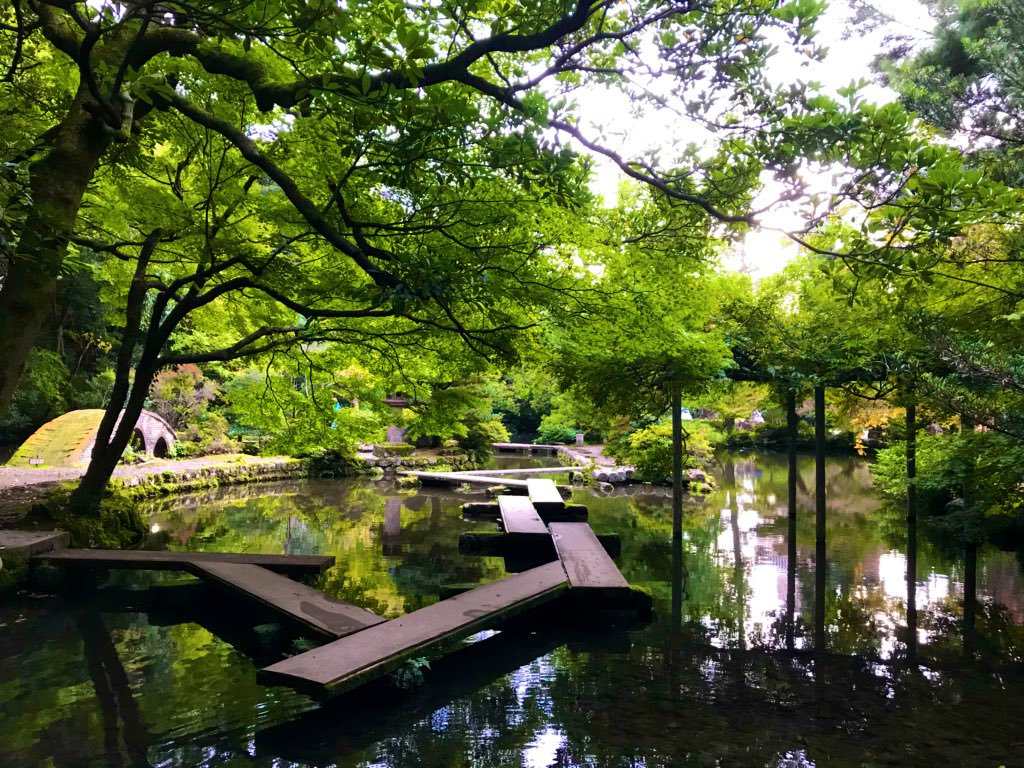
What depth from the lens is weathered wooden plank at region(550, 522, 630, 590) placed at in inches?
278

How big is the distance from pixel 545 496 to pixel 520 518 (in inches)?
84.2

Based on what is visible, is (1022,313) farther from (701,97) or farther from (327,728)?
(327,728)

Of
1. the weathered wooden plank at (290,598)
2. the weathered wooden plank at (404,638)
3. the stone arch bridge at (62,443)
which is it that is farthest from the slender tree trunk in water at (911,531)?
the stone arch bridge at (62,443)

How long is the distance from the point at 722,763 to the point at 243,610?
17.3ft

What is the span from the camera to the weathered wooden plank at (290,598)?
544 centimetres

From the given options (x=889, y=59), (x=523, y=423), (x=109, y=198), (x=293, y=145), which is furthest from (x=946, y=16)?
(x=523, y=423)

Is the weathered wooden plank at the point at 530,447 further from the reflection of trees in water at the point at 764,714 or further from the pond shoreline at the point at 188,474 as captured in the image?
the reflection of trees in water at the point at 764,714

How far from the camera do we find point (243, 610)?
709cm

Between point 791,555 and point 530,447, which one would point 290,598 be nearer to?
point 791,555

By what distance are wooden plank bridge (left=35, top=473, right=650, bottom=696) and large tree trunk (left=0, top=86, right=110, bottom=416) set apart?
248cm

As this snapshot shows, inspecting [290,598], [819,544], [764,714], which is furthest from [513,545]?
[764,714]

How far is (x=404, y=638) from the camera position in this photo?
5.02 metres

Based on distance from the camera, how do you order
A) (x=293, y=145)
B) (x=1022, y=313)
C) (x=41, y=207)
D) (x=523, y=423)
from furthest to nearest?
(x=523, y=423)
(x=293, y=145)
(x=1022, y=313)
(x=41, y=207)

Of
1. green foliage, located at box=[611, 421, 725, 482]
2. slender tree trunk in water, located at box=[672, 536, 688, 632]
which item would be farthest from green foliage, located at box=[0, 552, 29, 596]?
green foliage, located at box=[611, 421, 725, 482]
